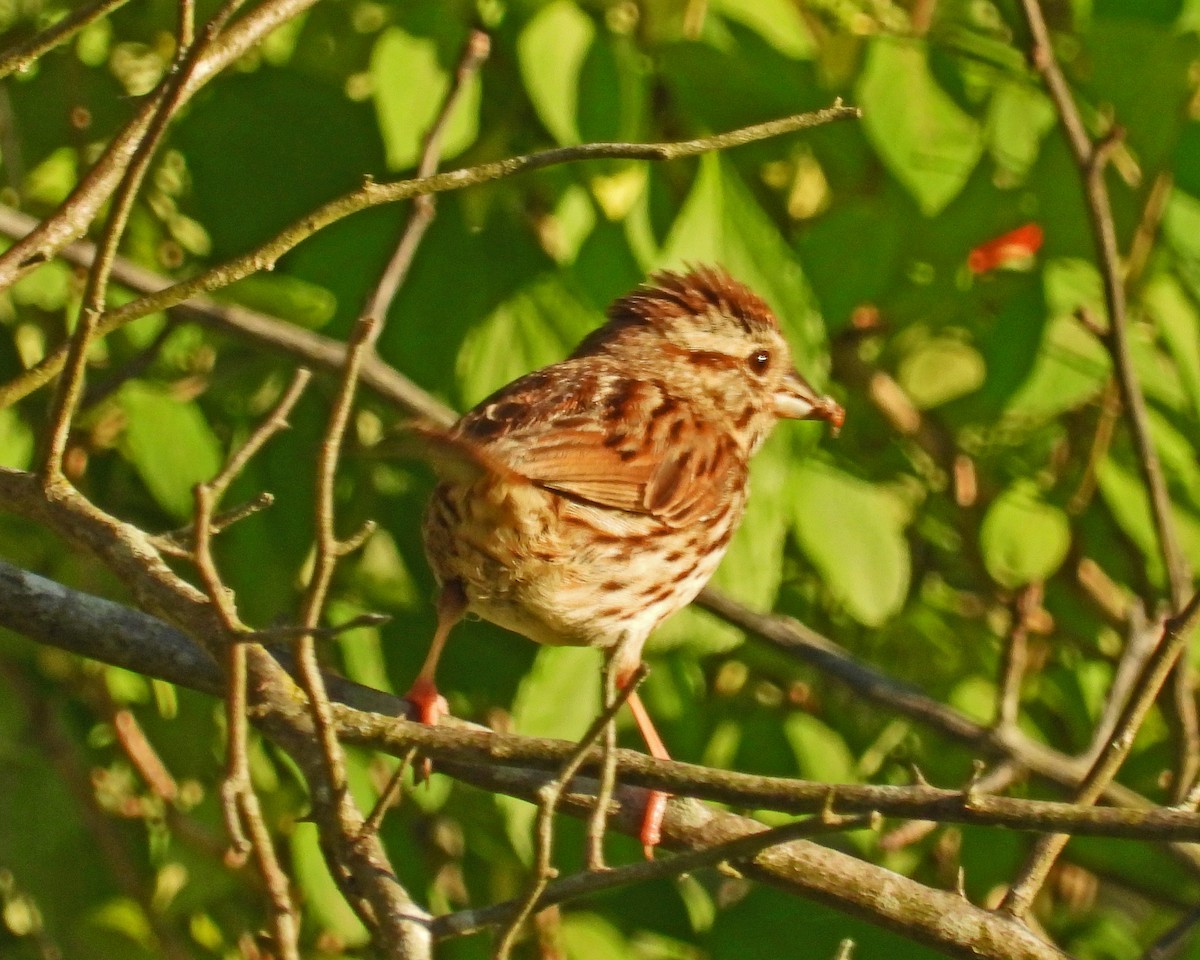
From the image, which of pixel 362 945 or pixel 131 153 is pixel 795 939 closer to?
pixel 362 945

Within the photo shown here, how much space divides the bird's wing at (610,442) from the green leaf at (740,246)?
14.9 inches

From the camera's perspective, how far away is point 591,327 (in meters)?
3.44

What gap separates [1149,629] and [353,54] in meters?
2.03

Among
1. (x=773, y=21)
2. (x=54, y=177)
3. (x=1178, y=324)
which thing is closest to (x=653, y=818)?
(x=773, y=21)

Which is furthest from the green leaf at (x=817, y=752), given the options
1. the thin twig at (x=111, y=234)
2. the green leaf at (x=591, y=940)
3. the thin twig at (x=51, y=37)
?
the thin twig at (x=51, y=37)

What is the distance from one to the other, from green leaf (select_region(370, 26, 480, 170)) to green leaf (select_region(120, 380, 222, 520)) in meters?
0.66

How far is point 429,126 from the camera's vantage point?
128 inches

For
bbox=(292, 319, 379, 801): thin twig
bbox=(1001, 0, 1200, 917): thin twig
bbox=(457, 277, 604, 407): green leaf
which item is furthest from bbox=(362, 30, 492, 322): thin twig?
bbox=(1001, 0, 1200, 917): thin twig

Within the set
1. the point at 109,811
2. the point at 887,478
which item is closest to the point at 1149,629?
the point at 887,478

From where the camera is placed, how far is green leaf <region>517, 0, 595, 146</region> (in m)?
3.27

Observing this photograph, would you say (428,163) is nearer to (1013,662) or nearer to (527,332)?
(527,332)

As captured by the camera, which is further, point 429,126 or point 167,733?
point 167,733

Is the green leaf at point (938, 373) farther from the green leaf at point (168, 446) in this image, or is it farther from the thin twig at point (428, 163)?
the green leaf at point (168, 446)

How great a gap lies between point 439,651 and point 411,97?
103cm
